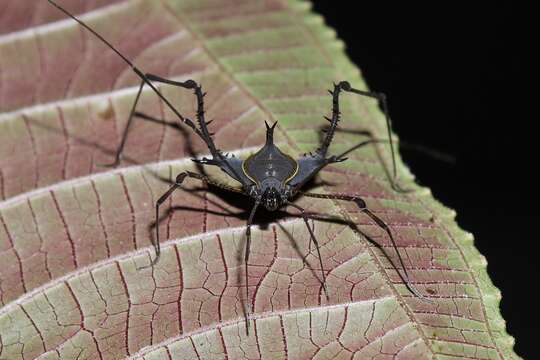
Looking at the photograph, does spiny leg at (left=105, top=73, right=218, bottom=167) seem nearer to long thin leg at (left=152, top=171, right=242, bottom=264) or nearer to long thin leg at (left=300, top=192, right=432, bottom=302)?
long thin leg at (left=152, top=171, right=242, bottom=264)

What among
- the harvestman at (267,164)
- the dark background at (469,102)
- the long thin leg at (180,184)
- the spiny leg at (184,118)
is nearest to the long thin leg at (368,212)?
the harvestman at (267,164)

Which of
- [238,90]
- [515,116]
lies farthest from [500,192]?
[238,90]

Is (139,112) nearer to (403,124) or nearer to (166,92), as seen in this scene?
(166,92)

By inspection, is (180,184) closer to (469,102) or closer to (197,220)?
(197,220)

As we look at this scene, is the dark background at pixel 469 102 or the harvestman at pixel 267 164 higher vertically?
the dark background at pixel 469 102

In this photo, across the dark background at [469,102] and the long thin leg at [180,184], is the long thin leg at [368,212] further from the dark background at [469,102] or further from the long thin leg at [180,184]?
the dark background at [469,102]

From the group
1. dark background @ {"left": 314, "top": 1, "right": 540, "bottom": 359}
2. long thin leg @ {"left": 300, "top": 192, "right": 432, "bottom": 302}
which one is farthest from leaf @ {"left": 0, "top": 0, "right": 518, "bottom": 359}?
dark background @ {"left": 314, "top": 1, "right": 540, "bottom": 359}
